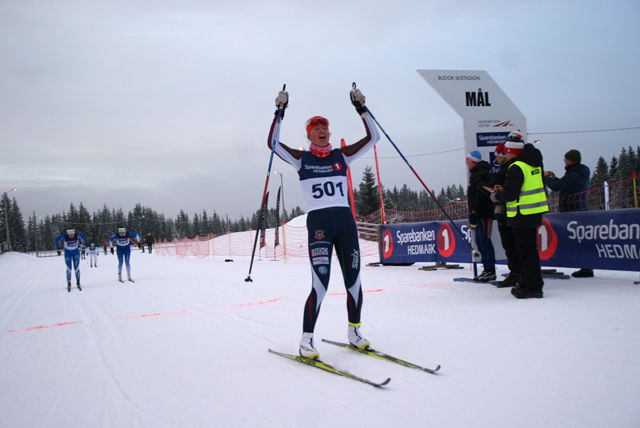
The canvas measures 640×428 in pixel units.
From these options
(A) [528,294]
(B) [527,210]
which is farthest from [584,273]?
(B) [527,210]

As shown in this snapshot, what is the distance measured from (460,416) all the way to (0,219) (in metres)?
106

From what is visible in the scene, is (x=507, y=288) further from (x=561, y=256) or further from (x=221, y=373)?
(x=221, y=373)

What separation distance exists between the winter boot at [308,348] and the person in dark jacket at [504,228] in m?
3.79

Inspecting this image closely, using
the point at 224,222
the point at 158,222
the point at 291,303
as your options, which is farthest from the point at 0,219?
the point at 291,303

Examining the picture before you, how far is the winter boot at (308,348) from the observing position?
9.94ft

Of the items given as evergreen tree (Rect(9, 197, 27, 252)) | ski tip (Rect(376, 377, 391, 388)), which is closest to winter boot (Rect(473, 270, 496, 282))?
ski tip (Rect(376, 377, 391, 388))

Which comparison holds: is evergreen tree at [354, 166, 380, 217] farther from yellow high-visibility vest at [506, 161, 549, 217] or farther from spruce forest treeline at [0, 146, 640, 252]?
yellow high-visibility vest at [506, 161, 549, 217]

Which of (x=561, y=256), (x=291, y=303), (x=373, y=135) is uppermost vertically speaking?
(x=373, y=135)

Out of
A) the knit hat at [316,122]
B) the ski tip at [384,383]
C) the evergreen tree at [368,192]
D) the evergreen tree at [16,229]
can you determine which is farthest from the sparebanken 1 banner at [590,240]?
the evergreen tree at [16,229]

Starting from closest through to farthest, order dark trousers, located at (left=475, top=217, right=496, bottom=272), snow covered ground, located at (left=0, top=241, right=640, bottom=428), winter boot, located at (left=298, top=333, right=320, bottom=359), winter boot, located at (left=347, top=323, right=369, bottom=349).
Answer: snow covered ground, located at (left=0, top=241, right=640, bottom=428) → winter boot, located at (left=298, top=333, right=320, bottom=359) → winter boot, located at (left=347, top=323, right=369, bottom=349) → dark trousers, located at (left=475, top=217, right=496, bottom=272)

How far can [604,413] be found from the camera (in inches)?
74.9

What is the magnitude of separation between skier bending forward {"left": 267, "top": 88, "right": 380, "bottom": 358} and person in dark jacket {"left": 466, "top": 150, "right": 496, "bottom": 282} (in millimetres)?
3533

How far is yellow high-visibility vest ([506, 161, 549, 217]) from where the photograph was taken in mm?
4840

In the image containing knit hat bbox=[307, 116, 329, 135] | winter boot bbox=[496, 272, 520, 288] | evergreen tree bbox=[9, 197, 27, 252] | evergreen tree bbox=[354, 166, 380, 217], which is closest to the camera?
knit hat bbox=[307, 116, 329, 135]
